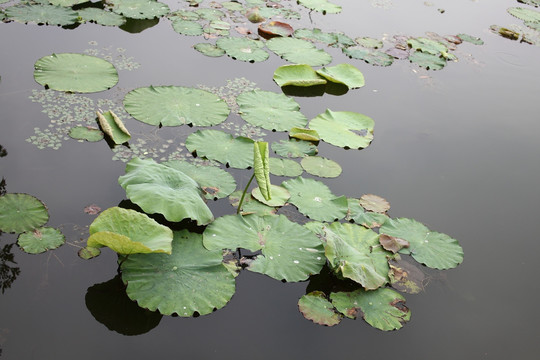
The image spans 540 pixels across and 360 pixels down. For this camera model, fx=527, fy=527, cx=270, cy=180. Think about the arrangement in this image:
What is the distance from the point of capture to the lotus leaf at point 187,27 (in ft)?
18.6

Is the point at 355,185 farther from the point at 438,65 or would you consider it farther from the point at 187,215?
the point at 438,65

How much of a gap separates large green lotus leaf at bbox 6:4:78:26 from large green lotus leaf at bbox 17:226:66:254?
306 cm

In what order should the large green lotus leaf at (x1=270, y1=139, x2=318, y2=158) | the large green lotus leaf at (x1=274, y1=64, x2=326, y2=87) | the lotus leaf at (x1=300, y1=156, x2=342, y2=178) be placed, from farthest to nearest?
the large green lotus leaf at (x1=274, y1=64, x2=326, y2=87), the large green lotus leaf at (x1=270, y1=139, x2=318, y2=158), the lotus leaf at (x1=300, y1=156, x2=342, y2=178)

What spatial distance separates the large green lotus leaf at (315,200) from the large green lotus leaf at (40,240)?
1.52 m

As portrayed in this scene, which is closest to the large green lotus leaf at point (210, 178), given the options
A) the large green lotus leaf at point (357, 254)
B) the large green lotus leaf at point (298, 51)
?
the large green lotus leaf at point (357, 254)

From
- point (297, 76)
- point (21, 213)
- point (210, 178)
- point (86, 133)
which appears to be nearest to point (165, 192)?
point (210, 178)

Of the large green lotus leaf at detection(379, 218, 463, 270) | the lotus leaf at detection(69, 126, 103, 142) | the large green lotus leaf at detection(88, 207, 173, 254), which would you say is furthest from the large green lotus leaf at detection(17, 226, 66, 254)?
the large green lotus leaf at detection(379, 218, 463, 270)

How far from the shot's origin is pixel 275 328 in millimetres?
2906

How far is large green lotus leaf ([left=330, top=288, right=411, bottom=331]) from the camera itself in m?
3.01

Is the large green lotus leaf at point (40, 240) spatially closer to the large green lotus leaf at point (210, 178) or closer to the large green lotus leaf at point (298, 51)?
the large green lotus leaf at point (210, 178)

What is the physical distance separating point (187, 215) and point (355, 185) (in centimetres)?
147

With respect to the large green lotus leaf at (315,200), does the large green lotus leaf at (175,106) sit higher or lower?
higher

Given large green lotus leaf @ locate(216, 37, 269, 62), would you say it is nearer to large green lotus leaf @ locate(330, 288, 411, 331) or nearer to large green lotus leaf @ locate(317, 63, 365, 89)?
large green lotus leaf @ locate(317, 63, 365, 89)

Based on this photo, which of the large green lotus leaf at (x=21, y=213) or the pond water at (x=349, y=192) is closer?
the pond water at (x=349, y=192)
